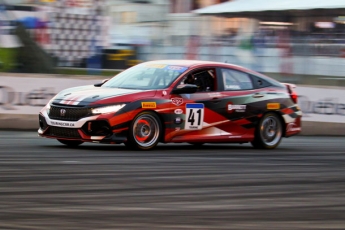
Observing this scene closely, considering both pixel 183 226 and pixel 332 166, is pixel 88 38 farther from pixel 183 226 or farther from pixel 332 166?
pixel 183 226

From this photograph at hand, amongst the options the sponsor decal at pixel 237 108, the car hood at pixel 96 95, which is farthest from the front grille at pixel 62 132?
the sponsor decal at pixel 237 108

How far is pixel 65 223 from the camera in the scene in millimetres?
5777

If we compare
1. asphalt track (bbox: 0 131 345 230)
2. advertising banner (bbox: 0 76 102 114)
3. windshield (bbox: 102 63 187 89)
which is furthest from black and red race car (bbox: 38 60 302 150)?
advertising banner (bbox: 0 76 102 114)

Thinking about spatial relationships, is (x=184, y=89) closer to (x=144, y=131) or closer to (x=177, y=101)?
(x=177, y=101)

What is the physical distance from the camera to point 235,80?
41.5 ft

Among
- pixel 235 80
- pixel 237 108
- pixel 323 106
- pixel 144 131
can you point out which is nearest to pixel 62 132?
pixel 144 131

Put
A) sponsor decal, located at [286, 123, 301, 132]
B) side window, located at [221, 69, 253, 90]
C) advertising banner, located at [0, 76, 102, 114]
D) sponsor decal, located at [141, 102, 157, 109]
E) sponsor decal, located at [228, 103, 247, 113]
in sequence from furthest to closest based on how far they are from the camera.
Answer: advertising banner, located at [0, 76, 102, 114], sponsor decal, located at [286, 123, 301, 132], side window, located at [221, 69, 253, 90], sponsor decal, located at [228, 103, 247, 113], sponsor decal, located at [141, 102, 157, 109]

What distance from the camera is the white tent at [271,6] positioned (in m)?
23.1

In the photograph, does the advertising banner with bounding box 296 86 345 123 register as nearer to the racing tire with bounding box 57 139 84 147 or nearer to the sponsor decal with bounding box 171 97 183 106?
the sponsor decal with bounding box 171 97 183 106

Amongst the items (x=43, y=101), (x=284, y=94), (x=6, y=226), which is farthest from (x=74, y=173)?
(x=43, y=101)

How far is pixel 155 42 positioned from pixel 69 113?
757cm

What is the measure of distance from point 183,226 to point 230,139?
6658 millimetres

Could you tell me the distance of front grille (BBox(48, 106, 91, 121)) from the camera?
10.8 m

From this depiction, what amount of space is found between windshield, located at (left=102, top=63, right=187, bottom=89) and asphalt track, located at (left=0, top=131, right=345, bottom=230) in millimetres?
994
